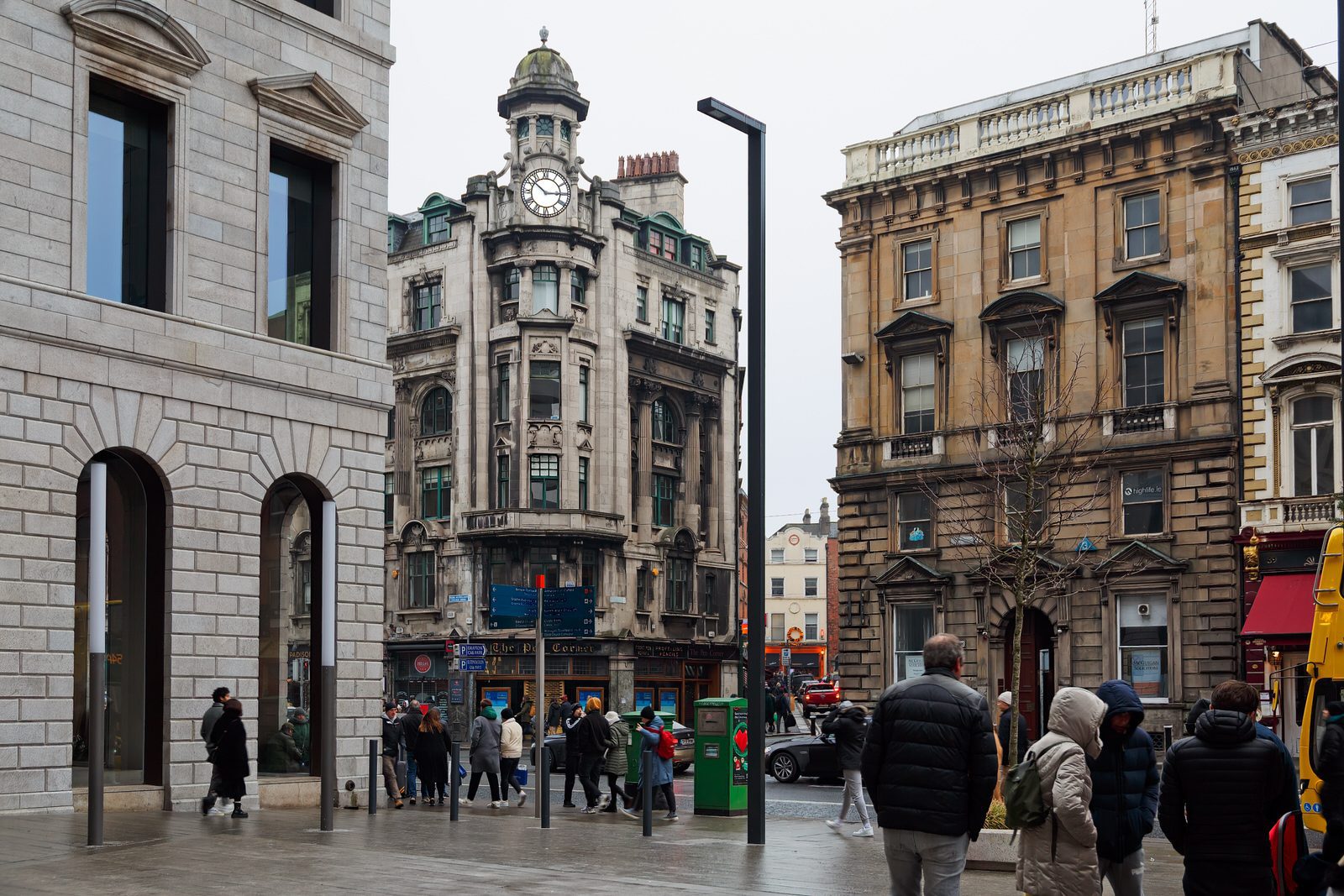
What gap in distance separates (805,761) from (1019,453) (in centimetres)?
987

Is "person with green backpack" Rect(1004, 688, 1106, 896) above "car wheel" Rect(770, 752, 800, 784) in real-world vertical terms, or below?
above

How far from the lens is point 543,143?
59250 mm

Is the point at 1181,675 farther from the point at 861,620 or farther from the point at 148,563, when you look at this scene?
the point at 148,563

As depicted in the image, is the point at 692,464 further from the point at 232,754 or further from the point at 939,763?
the point at 939,763

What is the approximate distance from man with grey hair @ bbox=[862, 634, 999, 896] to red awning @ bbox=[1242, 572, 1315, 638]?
2874cm

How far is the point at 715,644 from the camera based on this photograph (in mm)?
64625

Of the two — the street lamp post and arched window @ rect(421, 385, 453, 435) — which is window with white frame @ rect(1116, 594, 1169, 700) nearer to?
the street lamp post

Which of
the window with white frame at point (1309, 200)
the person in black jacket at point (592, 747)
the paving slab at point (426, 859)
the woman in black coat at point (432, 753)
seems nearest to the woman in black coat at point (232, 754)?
the paving slab at point (426, 859)

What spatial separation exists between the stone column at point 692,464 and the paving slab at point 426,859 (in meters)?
45.1

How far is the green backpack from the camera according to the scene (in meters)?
8.18

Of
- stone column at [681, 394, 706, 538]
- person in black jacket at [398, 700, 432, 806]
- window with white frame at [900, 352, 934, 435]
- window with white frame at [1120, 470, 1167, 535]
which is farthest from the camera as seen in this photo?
stone column at [681, 394, 706, 538]

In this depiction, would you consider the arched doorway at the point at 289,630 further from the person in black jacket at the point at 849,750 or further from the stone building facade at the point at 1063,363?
the stone building facade at the point at 1063,363

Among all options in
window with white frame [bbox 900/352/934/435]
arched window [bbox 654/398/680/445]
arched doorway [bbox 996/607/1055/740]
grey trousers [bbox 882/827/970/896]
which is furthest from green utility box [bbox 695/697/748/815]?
arched window [bbox 654/398/680/445]

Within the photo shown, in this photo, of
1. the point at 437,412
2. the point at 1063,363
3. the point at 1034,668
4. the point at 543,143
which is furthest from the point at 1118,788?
the point at 437,412
